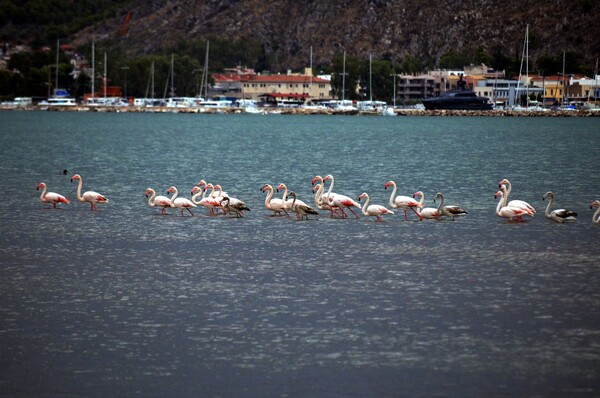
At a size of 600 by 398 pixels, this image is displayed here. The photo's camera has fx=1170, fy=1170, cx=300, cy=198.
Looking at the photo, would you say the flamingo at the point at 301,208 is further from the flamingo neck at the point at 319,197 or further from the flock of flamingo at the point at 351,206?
the flamingo neck at the point at 319,197

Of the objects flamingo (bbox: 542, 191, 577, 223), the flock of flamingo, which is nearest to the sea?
flamingo (bbox: 542, 191, 577, 223)

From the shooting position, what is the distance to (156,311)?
2191 centimetres

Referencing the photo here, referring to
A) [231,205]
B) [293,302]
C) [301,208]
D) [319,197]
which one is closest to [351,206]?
[319,197]

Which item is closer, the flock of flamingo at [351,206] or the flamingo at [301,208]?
the flock of flamingo at [351,206]

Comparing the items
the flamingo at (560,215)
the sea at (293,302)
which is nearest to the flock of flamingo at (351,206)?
the flamingo at (560,215)

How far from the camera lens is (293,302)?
74.2 ft

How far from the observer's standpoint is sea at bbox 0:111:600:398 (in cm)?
1777

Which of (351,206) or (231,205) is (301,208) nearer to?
(351,206)

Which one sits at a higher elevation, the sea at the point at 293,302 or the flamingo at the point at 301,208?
the flamingo at the point at 301,208

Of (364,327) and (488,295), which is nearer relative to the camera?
(364,327)

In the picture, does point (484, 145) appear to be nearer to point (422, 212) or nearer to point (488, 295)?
point (422, 212)

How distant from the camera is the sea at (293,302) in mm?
17766

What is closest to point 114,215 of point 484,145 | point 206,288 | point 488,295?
point 206,288

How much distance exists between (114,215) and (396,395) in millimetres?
21586
